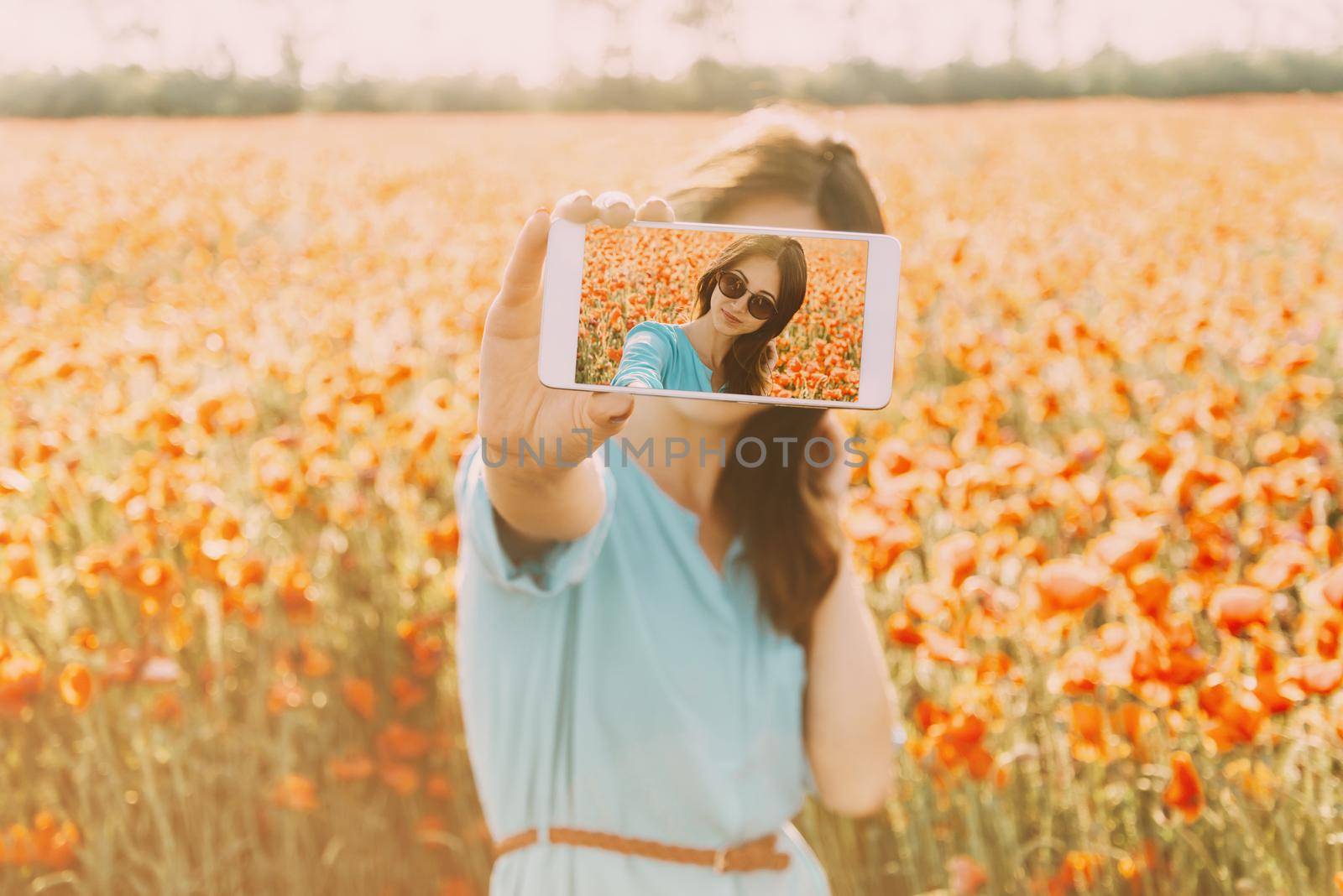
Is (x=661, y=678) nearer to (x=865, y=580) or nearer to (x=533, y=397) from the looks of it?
(x=533, y=397)

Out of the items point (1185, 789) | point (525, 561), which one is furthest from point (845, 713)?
point (525, 561)

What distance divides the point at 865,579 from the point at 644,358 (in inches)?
47.3

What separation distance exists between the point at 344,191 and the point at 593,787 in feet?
20.5

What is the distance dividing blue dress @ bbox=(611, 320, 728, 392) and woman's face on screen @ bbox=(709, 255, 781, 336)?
0.03m

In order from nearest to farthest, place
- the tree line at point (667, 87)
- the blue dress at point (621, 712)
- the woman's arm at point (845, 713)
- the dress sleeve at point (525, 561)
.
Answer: the dress sleeve at point (525, 561), the blue dress at point (621, 712), the woman's arm at point (845, 713), the tree line at point (667, 87)

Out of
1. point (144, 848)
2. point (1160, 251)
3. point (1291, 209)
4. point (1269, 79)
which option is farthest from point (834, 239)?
point (1269, 79)

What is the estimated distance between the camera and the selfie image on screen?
82 centimetres

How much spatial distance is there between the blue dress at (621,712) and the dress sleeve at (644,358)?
295 millimetres

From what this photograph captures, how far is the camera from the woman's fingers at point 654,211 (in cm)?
81

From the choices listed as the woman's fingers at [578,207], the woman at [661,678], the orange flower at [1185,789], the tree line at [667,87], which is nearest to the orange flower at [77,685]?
the woman at [661,678]

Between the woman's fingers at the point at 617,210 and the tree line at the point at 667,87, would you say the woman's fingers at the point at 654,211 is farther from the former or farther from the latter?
the tree line at the point at 667,87

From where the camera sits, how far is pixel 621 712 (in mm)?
1156

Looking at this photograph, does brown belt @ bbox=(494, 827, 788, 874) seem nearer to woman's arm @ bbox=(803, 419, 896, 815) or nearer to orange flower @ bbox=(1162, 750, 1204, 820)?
woman's arm @ bbox=(803, 419, 896, 815)

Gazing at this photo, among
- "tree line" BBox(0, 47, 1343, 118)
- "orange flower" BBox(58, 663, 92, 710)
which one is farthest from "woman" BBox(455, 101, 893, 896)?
"tree line" BBox(0, 47, 1343, 118)
